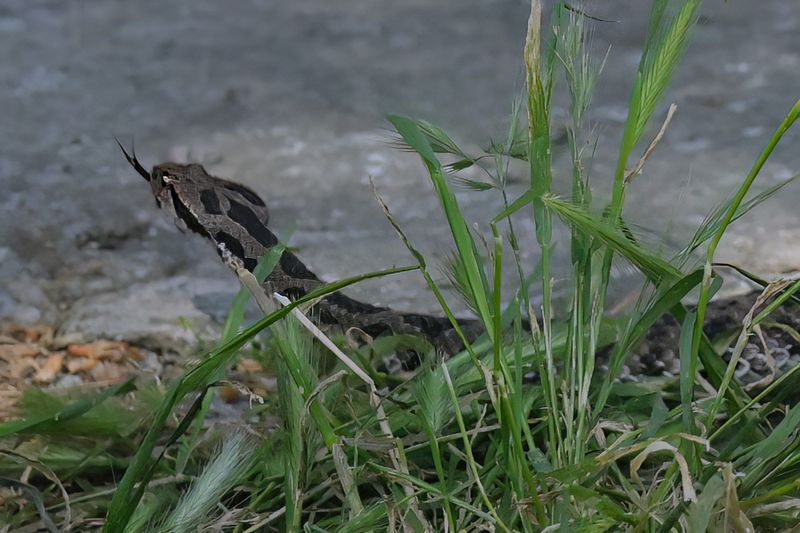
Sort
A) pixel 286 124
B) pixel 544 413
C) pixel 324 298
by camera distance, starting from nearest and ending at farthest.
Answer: pixel 544 413
pixel 324 298
pixel 286 124

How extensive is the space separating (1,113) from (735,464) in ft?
10.1

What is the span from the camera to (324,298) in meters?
1.91

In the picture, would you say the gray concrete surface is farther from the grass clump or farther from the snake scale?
the grass clump

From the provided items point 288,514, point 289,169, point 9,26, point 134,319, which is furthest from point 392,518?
point 9,26

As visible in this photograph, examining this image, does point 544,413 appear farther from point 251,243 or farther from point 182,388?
point 251,243

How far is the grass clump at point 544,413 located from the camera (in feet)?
3.37

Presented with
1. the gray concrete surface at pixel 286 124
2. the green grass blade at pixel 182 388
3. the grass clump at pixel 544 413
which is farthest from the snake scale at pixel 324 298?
the green grass blade at pixel 182 388

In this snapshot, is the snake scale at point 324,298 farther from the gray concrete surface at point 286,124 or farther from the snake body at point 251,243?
the gray concrete surface at point 286,124

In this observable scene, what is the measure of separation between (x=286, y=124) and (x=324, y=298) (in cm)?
170

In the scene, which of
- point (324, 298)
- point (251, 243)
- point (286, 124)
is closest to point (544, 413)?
point (324, 298)

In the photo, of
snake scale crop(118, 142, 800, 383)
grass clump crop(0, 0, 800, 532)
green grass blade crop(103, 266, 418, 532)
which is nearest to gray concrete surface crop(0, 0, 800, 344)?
snake scale crop(118, 142, 800, 383)

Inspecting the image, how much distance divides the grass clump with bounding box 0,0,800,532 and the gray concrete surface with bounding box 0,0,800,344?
106 cm

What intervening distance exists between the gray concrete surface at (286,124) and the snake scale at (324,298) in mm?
300

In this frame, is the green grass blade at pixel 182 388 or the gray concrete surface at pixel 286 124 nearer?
the green grass blade at pixel 182 388
